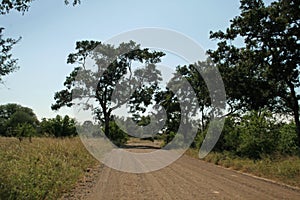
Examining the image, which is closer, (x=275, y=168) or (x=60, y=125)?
(x=275, y=168)

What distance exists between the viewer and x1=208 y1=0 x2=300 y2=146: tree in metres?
20.6

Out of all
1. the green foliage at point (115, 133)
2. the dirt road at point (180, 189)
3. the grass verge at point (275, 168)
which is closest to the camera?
the dirt road at point (180, 189)

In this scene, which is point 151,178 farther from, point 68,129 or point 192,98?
point 192,98

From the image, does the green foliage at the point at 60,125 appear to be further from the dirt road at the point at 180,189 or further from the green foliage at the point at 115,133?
the dirt road at the point at 180,189

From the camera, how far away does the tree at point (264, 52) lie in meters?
20.6

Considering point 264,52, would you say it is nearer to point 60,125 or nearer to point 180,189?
point 180,189

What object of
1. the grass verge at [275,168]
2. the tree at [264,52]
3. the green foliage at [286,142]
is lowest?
the grass verge at [275,168]

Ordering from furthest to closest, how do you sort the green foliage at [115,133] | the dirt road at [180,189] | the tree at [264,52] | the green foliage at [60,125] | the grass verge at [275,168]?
1. the green foliage at [115,133]
2. the green foliage at [60,125]
3. the tree at [264,52]
4. the grass verge at [275,168]
5. the dirt road at [180,189]

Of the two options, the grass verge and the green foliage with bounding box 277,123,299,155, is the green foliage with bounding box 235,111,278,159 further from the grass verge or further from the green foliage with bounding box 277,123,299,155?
the grass verge

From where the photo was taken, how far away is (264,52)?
21.4 m

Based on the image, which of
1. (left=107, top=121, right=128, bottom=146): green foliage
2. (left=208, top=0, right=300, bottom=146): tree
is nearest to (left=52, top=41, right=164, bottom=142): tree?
(left=107, top=121, right=128, bottom=146): green foliage

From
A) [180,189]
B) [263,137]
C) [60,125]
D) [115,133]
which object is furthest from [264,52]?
[115,133]

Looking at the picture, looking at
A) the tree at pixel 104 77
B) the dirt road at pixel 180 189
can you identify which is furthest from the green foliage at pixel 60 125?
the dirt road at pixel 180 189

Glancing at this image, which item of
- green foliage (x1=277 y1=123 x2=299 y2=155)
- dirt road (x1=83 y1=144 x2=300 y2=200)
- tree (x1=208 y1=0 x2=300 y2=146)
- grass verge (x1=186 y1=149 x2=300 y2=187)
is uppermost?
tree (x1=208 y1=0 x2=300 y2=146)
